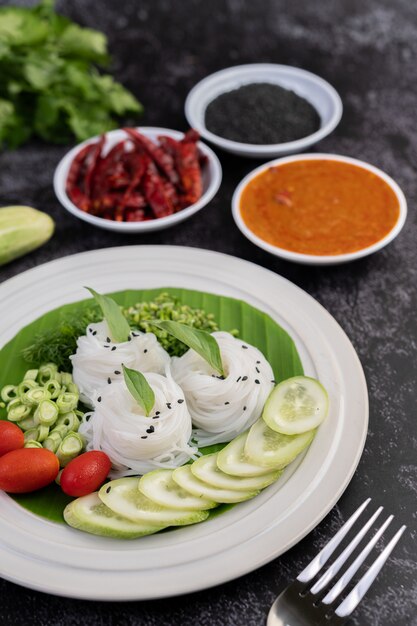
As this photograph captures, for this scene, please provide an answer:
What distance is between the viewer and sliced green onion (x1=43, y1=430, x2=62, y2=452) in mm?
2953

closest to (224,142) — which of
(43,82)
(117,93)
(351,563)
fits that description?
(117,93)

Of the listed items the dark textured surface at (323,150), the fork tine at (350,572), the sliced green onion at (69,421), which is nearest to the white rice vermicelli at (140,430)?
the sliced green onion at (69,421)

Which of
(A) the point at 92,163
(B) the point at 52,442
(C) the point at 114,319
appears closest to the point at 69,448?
(B) the point at 52,442

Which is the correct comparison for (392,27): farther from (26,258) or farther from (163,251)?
(26,258)

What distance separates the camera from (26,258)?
4199mm

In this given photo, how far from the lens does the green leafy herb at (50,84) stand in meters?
4.80

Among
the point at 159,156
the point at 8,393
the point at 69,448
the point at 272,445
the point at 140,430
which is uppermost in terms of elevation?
the point at 159,156

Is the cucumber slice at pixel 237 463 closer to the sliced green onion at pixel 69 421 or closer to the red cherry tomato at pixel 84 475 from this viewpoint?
A: the red cherry tomato at pixel 84 475

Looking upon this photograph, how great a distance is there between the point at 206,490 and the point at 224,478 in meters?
0.09

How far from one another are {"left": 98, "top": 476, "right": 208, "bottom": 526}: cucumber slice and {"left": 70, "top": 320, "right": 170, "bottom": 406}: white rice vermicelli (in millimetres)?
593

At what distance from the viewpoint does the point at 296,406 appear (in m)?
2.97

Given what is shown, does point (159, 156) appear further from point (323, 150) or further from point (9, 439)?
point (9, 439)

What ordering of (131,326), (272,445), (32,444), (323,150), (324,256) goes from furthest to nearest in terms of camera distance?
(323,150) → (324,256) → (131,326) → (32,444) → (272,445)

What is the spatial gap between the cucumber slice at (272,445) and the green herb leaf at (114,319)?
0.79m
